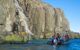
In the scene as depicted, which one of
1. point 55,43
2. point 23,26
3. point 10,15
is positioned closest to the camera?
point 55,43

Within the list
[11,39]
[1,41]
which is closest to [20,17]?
[11,39]

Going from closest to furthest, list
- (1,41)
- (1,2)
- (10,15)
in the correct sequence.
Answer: (1,41) < (1,2) < (10,15)

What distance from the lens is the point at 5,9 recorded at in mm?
132250

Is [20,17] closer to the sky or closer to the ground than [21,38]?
closer to the sky

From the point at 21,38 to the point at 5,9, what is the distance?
17241mm

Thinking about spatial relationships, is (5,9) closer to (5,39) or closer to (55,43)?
(5,39)

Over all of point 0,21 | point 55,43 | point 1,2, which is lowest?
point 55,43

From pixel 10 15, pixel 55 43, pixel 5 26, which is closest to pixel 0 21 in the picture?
pixel 5 26

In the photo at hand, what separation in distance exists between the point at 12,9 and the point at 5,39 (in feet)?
106

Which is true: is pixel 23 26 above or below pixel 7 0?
below

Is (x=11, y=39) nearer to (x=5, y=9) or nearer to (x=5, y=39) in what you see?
(x=5, y=39)

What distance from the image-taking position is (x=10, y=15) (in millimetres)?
140000

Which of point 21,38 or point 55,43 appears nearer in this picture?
point 55,43

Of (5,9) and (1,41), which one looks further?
(5,9)
